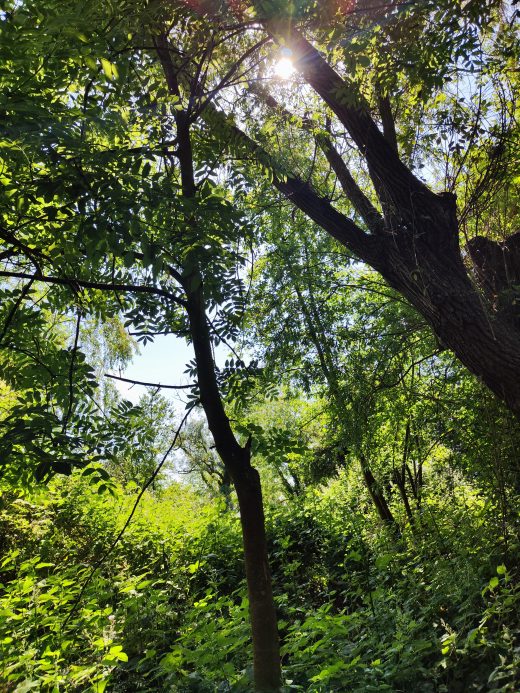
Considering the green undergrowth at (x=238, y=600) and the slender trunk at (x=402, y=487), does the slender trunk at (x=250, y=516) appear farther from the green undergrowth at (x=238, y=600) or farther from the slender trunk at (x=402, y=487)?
the slender trunk at (x=402, y=487)


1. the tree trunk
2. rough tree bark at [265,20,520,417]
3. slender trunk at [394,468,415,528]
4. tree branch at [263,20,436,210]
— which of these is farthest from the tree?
slender trunk at [394,468,415,528]

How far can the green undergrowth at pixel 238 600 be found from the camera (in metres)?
2.83

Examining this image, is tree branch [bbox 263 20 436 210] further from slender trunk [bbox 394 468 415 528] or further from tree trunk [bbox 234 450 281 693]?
slender trunk [bbox 394 468 415 528]

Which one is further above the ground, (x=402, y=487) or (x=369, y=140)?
(x=369, y=140)

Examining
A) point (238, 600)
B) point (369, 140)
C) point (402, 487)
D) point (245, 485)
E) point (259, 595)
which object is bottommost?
point (259, 595)

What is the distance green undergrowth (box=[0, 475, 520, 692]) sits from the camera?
283cm

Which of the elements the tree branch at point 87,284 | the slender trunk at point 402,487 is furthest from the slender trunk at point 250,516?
the slender trunk at point 402,487

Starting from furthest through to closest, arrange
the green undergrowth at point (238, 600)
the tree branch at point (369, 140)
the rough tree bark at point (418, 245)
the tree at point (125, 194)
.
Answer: the tree branch at point (369, 140)
the rough tree bark at point (418, 245)
the green undergrowth at point (238, 600)
the tree at point (125, 194)

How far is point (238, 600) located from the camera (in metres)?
5.91

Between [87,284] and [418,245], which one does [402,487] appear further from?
[87,284]

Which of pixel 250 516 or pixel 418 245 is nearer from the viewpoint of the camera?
pixel 250 516

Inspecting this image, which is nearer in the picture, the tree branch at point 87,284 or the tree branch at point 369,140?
the tree branch at point 87,284

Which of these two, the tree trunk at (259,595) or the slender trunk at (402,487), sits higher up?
the slender trunk at (402,487)

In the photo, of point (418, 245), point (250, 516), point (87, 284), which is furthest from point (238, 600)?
point (87, 284)
